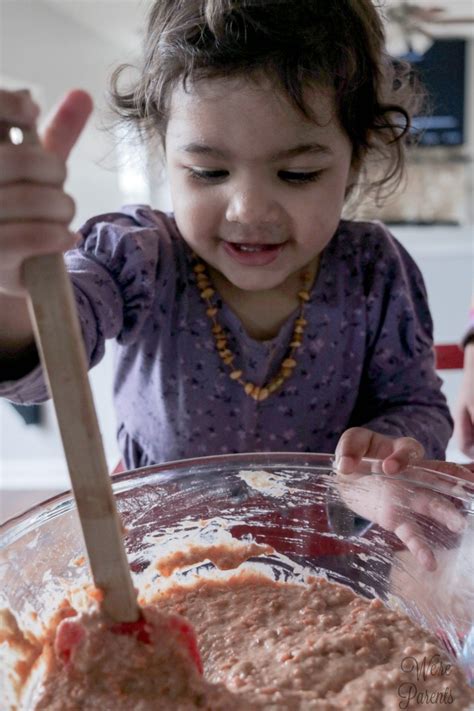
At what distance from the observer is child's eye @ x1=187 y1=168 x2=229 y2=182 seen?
2.46 feet

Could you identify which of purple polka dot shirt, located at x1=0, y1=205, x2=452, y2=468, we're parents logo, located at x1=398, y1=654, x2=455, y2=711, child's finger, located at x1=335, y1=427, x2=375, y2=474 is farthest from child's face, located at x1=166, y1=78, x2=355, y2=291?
we're parents logo, located at x1=398, y1=654, x2=455, y2=711

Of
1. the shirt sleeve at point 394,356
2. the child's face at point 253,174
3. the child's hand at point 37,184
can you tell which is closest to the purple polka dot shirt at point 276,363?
the shirt sleeve at point 394,356

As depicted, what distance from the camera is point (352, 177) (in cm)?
95

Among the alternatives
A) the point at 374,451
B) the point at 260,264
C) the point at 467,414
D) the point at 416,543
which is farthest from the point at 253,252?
the point at 467,414

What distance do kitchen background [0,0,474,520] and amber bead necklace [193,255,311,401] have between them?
283 mm

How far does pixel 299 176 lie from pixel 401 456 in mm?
324

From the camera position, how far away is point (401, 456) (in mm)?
661

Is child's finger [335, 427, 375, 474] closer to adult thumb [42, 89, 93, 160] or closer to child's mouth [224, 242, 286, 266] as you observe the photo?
child's mouth [224, 242, 286, 266]

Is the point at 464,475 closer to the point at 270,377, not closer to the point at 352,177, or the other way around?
the point at 270,377

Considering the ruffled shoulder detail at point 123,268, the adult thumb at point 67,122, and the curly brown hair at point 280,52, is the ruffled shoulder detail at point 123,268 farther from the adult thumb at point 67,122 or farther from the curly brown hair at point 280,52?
the adult thumb at point 67,122

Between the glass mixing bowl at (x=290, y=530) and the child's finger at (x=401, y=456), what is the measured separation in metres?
0.02

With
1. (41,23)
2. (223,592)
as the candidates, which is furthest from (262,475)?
(41,23)

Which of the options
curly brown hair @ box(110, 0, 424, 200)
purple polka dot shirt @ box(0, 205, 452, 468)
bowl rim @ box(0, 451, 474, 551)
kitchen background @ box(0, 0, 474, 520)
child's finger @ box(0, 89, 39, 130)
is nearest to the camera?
child's finger @ box(0, 89, 39, 130)

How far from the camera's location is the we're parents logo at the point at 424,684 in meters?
0.52
